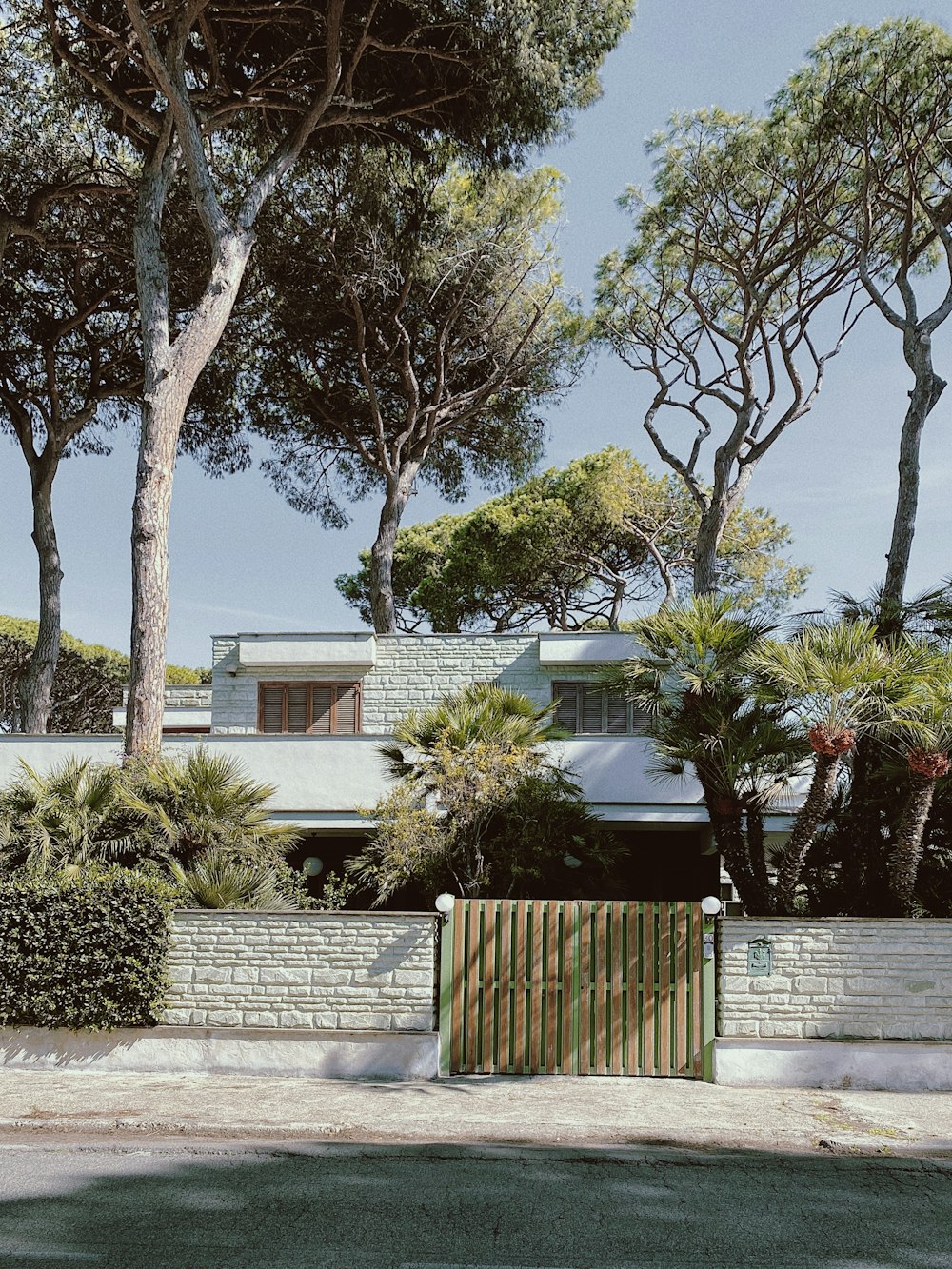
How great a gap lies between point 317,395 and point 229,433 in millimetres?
2398

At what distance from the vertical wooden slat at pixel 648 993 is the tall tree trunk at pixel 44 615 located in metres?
15.9

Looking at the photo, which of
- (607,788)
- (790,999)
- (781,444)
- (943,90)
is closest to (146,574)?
(607,788)

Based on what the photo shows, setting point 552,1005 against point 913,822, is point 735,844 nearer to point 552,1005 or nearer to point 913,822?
point 913,822

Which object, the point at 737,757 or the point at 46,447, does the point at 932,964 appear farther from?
the point at 46,447

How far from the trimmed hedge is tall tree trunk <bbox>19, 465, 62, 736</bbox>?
12670mm

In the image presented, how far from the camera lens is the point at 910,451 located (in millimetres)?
16812

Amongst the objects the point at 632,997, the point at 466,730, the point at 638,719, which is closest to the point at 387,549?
the point at 638,719

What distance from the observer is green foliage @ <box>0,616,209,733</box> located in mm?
39000

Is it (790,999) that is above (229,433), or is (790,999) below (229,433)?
below

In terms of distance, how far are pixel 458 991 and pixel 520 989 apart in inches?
24.0

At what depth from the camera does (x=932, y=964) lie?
1066 centimetres

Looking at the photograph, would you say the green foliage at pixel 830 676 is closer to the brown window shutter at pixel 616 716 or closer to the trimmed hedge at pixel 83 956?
the trimmed hedge at pixel 83 956

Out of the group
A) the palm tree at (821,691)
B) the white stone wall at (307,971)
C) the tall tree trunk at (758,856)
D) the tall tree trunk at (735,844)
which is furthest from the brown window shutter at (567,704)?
the white stone wall at (307,971)

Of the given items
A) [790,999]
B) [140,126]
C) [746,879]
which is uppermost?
[140,126]
